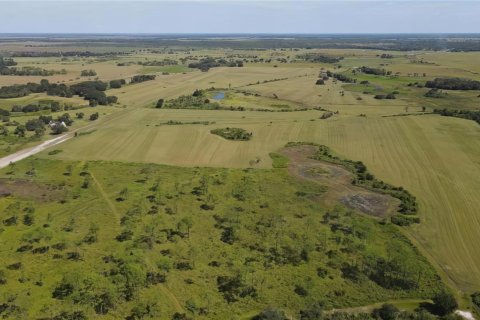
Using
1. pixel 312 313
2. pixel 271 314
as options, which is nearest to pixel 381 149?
pixel 312 313

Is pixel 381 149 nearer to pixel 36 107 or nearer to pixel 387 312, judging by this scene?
pixel 387 312

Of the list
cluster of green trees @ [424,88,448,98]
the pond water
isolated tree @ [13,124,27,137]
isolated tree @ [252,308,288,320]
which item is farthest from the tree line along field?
isolated tree @ [13,124,27,137]

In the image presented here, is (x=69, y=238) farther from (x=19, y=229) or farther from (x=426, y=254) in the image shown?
(x=426, y=254)

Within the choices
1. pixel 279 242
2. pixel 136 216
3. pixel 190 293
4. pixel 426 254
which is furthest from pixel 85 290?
pixel 426 254

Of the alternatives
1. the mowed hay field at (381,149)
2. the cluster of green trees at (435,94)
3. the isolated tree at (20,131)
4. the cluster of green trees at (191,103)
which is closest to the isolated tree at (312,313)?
the mowed hay field at (381,149)

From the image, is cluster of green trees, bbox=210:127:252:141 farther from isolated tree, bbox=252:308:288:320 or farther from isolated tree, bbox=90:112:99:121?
isolated tree, bbox=252:308:288:320

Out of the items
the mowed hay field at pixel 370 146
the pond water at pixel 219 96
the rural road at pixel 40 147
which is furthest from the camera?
the pond water at pixel 219 96

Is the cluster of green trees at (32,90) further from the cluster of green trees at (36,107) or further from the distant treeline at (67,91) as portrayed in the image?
the cluster of green trees at (36,107)
